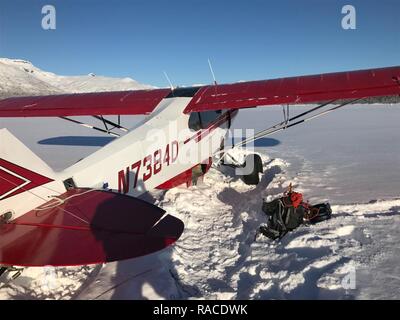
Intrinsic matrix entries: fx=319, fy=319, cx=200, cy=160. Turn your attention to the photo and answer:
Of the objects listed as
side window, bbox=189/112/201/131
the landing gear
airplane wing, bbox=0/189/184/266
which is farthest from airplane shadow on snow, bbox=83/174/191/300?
side window, bbox=189/112/201/131

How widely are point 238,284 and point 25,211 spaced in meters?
2.11

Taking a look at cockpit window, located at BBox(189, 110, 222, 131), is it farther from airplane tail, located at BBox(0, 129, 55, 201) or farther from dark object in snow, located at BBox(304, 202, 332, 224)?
airplane tail, located at BBox(0, 129, 55, 201)

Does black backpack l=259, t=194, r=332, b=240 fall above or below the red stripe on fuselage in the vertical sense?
below

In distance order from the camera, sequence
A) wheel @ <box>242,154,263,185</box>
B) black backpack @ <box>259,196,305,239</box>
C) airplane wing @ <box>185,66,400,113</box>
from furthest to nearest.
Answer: wheel @ <box>242,154,263,185</box>
airplane wing @ <box>185,66,400,113</box>
black backpack @ <box>259,196,305,239</box>

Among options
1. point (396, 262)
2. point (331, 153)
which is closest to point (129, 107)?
point (396, 262)

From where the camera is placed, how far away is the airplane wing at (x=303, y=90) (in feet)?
16.5

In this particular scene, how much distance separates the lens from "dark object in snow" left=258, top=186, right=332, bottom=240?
3891mm

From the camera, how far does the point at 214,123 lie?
6730 mm

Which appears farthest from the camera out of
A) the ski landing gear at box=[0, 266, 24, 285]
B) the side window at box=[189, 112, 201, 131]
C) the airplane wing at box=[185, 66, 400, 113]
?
the side window at box=[189, 112, 201, 131]

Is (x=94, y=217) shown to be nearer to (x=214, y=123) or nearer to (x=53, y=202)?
(x=53, y=202)

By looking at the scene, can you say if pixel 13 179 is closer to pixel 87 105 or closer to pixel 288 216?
pixel 288 216

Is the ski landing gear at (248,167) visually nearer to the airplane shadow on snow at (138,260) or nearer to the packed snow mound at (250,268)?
the packed snow mound at (250,268)

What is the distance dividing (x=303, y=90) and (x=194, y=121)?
2.02m

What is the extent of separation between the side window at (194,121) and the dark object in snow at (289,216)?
2.44 metres
